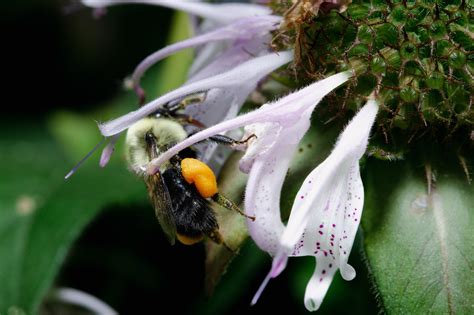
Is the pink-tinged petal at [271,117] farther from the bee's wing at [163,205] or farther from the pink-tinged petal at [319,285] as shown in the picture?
the pink-tinged petal at [319,285]

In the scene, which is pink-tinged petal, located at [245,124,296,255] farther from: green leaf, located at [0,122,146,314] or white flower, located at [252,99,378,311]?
green leaf, located at [0,122,146,314]

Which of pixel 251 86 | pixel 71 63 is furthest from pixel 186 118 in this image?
pixel 71 63

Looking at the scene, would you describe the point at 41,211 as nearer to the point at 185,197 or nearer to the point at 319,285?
the point at 185,197

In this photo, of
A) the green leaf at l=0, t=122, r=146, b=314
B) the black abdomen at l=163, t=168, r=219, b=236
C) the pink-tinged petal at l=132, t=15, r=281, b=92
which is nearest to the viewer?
the black abdomen at l=163, t=168, r=219, b=236

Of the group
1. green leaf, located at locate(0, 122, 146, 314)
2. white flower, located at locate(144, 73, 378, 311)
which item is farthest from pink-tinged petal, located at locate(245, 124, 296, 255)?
green leaf, located at locate(0, 122, 146, 314)

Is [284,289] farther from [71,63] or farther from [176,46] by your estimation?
[71,63]
